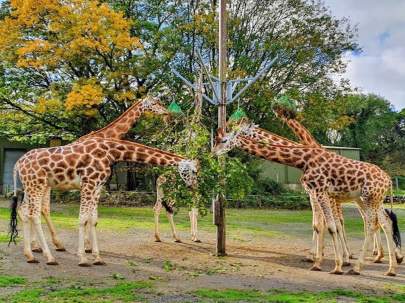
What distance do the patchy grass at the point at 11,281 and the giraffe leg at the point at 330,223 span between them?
5659 millimetres

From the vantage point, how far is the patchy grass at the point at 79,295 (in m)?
7.00

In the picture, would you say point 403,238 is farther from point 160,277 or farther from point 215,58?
point 215,58

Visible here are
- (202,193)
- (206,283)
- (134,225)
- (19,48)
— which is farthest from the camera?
(19,48)

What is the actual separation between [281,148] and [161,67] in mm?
16815

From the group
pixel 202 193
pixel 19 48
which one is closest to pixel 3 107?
pixel 19 48

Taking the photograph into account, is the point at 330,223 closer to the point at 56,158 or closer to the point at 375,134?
the point at 56,158

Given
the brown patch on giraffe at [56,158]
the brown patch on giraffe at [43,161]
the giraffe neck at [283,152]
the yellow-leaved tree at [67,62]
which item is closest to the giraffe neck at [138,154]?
the brown patch on giraffe at [56,158]

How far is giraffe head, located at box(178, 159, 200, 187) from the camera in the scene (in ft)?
34.8

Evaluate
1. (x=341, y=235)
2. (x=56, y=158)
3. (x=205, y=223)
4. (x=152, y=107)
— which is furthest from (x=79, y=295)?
(x=205, y=223)

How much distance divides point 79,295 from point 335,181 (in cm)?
592

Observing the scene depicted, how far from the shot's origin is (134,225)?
16781mm

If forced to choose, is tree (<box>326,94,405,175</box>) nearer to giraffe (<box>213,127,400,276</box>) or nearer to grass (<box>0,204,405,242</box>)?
grass (<box>0,204,405,242</box>)

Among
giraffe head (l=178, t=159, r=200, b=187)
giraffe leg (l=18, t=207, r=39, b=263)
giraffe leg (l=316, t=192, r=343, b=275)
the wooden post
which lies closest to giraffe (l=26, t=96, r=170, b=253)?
giraffe leg (l=18, t=207, r=39, b=263)

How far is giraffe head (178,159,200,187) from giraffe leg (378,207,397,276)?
391 cm
